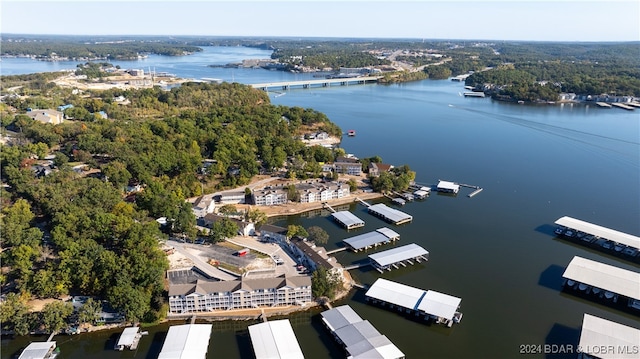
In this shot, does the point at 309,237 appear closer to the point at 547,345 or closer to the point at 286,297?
the point at 286,297

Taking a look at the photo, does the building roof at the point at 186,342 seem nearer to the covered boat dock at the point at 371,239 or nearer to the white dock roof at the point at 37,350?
the white dock roof at the point at 37,350

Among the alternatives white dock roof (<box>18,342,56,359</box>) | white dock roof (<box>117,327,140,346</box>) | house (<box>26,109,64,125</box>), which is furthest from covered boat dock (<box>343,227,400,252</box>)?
house (<box>26,109,64,125</box>)

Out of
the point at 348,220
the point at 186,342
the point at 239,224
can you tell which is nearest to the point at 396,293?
the point at 348,220

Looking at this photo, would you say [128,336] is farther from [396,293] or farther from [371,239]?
[371,239]

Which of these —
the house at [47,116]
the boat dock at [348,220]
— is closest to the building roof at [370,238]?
the boat dock at [348,220]

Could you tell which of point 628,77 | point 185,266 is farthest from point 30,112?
point 628,77

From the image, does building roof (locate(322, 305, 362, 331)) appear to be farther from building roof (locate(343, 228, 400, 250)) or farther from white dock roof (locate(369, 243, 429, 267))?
building roof (locate(343, 228, 400, 250))
